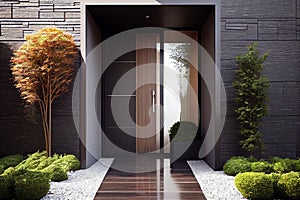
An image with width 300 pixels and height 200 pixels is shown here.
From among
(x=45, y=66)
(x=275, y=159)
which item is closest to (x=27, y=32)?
(x=45, y=66)

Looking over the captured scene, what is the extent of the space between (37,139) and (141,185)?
1.89 meters

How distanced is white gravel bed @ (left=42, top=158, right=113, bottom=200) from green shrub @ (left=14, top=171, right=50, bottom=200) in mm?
228

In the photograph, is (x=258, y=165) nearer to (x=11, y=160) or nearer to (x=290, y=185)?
(x=290, y=185)

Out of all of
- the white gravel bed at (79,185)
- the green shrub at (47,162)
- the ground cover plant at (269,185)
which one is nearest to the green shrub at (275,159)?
the ground cover plant at (269,185)

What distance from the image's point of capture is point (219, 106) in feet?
21.3

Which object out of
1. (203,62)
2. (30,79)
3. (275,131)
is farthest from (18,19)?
(275,131)

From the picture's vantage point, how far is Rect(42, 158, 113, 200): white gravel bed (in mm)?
4824

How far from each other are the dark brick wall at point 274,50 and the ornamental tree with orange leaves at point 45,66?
225cm

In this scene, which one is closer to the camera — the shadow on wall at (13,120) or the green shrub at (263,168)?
the green shrub at (263,168)

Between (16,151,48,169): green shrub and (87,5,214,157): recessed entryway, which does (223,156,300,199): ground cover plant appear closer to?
(16,151,48,169): green shrub

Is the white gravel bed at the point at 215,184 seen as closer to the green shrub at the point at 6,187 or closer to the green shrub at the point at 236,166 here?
the green shrub at the point at 236,166

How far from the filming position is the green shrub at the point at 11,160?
19.1ft

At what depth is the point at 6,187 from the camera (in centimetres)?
439

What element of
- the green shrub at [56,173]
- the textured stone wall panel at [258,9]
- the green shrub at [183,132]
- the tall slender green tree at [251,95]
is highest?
the textured stone wall panel at [258,9]
